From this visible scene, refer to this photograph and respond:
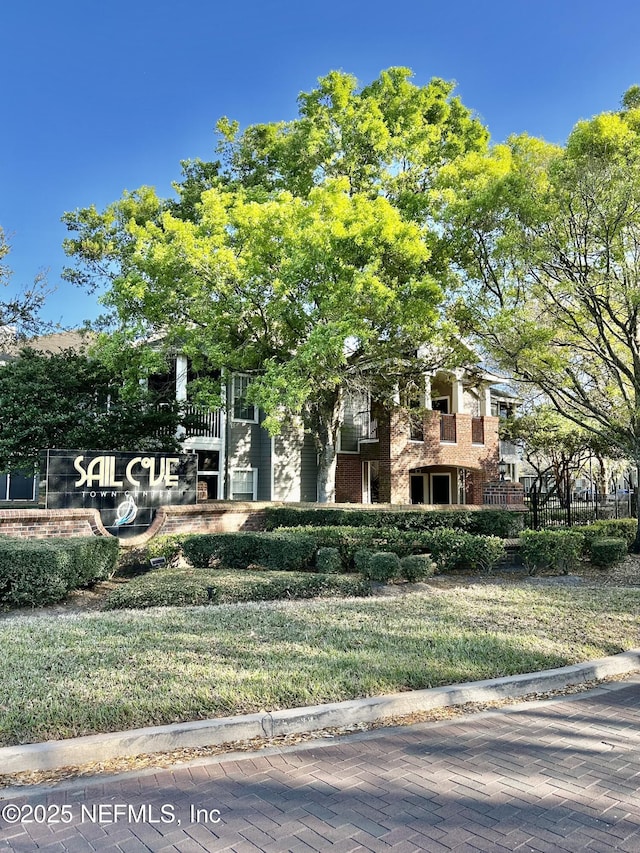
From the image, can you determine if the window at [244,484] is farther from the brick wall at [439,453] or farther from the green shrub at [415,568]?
the green shrub at [415,568]

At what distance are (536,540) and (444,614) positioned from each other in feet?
16.8

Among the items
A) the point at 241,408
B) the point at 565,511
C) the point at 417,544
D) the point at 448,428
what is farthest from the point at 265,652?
the point at 448,428

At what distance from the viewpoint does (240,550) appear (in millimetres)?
11453

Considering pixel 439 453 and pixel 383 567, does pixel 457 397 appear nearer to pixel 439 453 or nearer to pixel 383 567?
pixel 439 453

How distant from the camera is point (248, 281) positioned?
14.9m

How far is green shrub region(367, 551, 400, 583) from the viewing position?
34.5 ft

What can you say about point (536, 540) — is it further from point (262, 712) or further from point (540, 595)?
point (262, 712)

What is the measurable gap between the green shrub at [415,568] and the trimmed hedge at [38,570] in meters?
5.12

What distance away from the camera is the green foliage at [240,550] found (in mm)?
11312

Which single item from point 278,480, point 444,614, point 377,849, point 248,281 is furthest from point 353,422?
point 377,849

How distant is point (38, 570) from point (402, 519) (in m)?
8.02

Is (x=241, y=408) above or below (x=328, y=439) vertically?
above

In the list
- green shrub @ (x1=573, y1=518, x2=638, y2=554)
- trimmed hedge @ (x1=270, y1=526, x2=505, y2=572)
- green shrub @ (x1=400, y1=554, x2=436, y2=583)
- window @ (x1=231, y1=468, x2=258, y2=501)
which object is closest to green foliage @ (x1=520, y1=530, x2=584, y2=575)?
trimmed hedge @ (x1=270, y1=526, x2=505, y2=572)

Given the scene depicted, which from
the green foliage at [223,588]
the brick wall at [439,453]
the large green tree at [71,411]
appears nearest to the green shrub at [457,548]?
the green foliage at [223,588]
